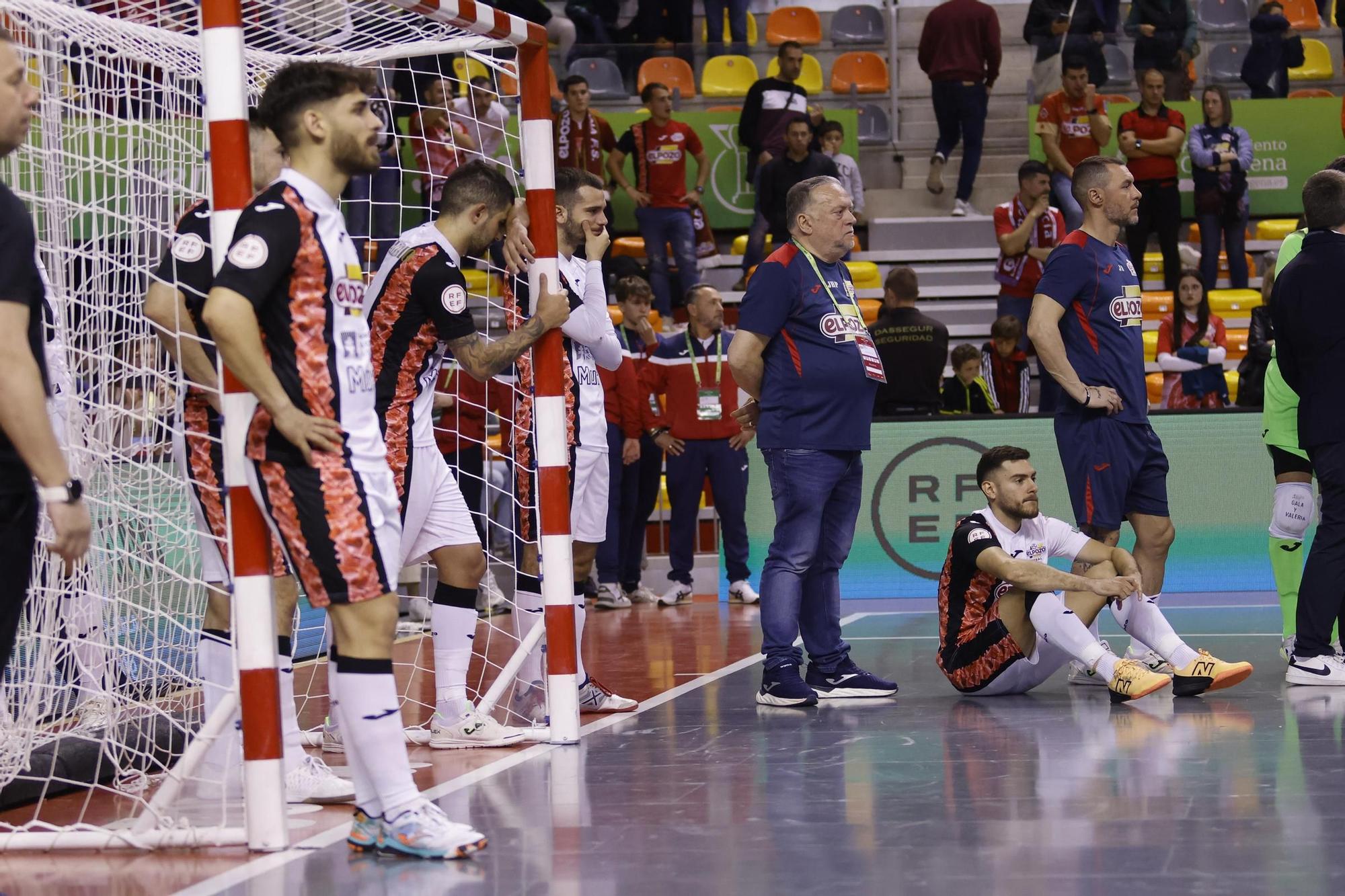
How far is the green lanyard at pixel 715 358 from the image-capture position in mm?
11695

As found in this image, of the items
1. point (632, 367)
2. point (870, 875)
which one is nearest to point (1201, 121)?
point (632, 367)

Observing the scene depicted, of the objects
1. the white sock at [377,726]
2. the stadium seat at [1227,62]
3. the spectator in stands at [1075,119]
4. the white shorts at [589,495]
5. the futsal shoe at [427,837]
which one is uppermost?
Answer: the stadium seat at [1227,62]

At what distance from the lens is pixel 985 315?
16656mm

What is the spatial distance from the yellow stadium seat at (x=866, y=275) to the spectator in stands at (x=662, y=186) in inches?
69.9

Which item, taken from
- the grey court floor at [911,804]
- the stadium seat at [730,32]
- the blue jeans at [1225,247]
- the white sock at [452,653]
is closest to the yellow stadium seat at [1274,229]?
the blue jeans at [1225,247]

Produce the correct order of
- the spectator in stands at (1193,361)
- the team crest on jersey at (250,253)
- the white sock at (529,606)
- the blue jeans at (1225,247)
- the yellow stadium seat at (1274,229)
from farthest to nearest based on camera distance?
the yellow stadium seat at (1274,229)
the blue jeans at (1225,247)
the spectator in stands at (1193,361)
the white sock at (529,606)
the team crest on jersey at (250,253)

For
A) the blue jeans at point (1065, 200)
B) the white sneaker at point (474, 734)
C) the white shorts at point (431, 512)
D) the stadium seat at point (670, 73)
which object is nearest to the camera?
the white shorts at point (431, 512)

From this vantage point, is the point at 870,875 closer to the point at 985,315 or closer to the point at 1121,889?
the point at 1121,889

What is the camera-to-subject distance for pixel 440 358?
591 cm

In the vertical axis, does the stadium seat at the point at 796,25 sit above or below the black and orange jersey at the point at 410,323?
above

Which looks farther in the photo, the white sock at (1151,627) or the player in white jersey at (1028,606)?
the white sock at (1151,627)

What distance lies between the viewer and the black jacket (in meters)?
6.71

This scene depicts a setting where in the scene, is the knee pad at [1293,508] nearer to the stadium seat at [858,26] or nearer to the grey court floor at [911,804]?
the grey court floor at [911,804]

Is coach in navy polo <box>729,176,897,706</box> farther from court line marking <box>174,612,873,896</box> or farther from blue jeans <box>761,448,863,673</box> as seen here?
court line marking <box>174,612,873,896</box>
